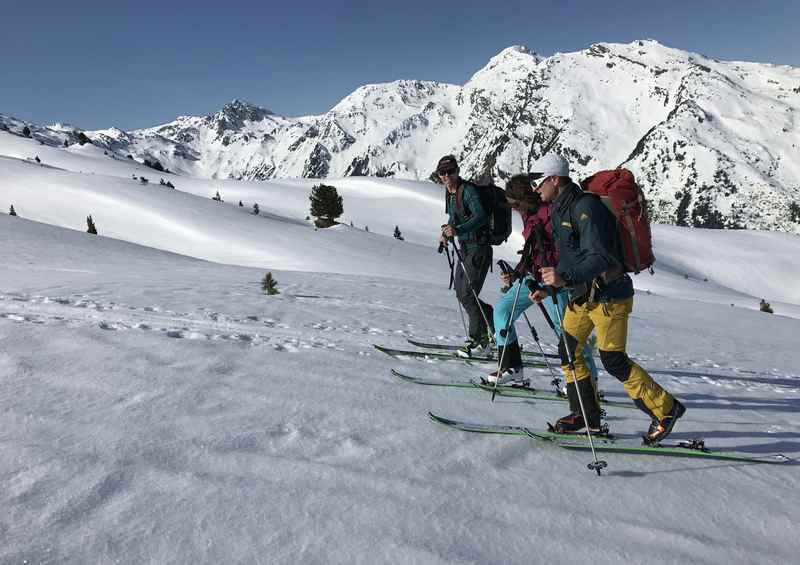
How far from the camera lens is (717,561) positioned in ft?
9.91

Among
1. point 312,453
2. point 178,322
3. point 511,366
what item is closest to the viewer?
point 312,453

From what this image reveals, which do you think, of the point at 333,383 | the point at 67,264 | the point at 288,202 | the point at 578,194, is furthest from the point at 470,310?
the point at 288,202

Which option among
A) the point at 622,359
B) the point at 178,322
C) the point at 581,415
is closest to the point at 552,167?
the point at 622,359

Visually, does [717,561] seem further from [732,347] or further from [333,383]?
[732,347]

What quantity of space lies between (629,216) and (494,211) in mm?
2759

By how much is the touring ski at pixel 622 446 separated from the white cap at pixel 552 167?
245 cm

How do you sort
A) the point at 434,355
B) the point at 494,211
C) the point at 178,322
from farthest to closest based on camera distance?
the point at 178,322
the point at 434,355
the point at 494,211

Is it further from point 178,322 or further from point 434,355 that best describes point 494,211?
point 178,322

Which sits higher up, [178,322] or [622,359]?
[622,359]

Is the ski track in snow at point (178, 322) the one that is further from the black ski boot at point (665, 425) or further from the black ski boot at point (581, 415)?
the black ski boot at point (665, 425)

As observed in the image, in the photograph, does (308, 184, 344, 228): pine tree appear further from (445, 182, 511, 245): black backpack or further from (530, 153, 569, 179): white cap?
(530, 153, 569, 179): white cap

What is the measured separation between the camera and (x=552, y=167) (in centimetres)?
452

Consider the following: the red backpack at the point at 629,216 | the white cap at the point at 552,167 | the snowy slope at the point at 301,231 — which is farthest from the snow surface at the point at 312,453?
the snowy slope at the point at 301,231

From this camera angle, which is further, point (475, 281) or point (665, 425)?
point (475, 281)
